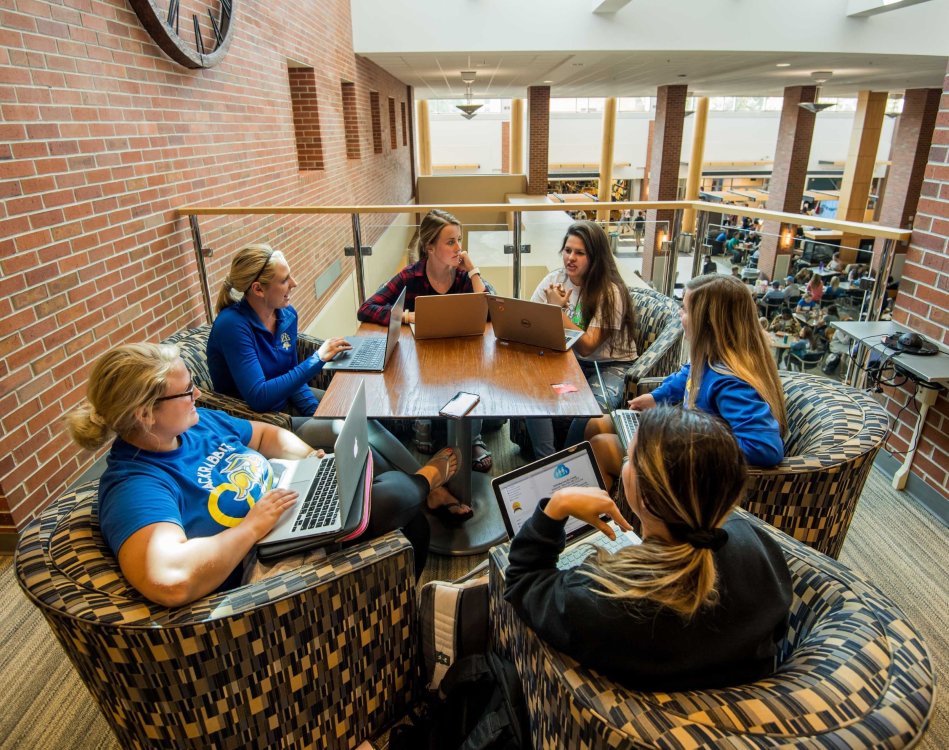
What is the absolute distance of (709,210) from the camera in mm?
3451

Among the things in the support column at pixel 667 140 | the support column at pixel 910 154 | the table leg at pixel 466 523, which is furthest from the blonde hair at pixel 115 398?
the support column at pixel 910 154

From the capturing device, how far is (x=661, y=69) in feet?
29.6

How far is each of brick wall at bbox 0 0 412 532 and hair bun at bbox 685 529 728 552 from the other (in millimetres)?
2211

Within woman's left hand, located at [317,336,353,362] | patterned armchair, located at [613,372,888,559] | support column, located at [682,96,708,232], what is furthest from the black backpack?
support column, located at [682,96,708,232]

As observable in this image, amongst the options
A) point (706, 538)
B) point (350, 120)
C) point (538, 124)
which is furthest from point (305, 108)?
point (538, 124)

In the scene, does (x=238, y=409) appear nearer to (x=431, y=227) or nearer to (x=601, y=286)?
(x=431, y=227)

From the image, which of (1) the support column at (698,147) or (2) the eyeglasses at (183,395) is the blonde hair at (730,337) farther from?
(1) the support column at (698,147)

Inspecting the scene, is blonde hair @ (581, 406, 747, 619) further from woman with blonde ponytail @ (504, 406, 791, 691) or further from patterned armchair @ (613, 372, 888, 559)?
patterned armchair @ (613, 372, 888, 559)

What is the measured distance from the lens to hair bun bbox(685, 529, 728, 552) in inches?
34.6

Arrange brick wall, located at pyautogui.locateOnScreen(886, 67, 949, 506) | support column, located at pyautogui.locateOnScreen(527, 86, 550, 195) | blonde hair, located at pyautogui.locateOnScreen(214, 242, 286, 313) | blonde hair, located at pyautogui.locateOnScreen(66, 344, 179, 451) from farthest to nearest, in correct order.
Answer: support column, located at pyautogui.locateOnScreen(527, 86, 550, 195)
brick wall, located at pyautogui.locateOnScreen(886, 67, 949, 506)
blonde hair, located at pyautogui.locateOnScreen(214, 242, 286, 313)
blonde hair, located at pyautogui.locateOnScreen(66, 344, 179, 451)

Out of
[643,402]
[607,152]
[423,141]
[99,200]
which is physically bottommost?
[643,402]

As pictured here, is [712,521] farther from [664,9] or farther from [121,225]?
[664,9]

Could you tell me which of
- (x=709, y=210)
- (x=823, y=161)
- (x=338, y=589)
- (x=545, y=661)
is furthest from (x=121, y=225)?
(x=823, y=161)

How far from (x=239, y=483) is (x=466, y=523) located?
43.7 inches
